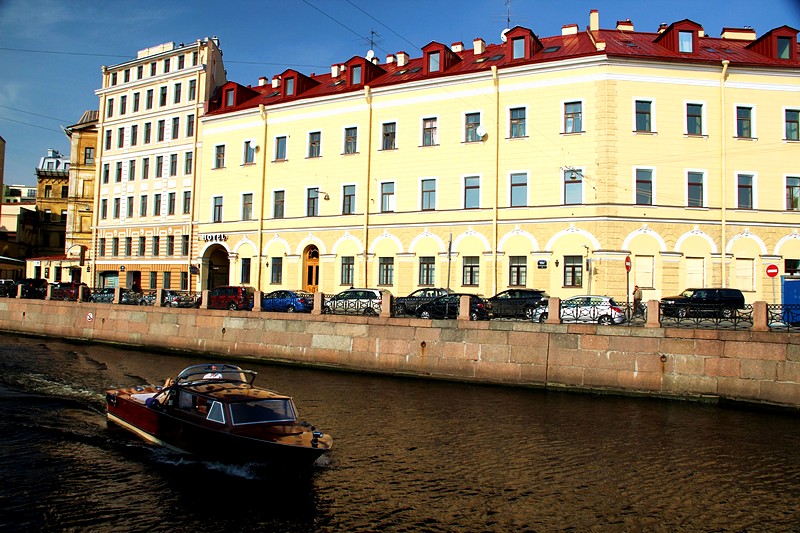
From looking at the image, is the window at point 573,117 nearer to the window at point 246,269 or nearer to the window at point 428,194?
the window at point 428,194

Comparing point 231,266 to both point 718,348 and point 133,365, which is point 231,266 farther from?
point 718,348

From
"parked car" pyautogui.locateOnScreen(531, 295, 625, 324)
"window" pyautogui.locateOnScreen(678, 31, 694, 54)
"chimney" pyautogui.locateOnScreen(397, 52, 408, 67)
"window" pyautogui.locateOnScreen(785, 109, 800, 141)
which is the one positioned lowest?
"parked car" pyautogui.locateOnScreen(531, 295, 625, 324)

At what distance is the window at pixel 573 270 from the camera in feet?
95.2

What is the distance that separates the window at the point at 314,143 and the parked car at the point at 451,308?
51.9 feet

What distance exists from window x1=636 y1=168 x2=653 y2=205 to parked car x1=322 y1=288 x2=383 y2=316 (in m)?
12.7

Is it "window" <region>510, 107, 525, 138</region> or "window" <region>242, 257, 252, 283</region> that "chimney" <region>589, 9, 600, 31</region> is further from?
"window" <region>242, 257, 252, 283</region>

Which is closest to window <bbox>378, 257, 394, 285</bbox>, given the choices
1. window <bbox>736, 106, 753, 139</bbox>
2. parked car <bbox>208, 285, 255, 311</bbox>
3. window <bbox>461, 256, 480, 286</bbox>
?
window <bbox>461, 256, 480, 286</bbox>

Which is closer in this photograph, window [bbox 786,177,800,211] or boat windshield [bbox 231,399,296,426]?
boat windshield [bbox 231,399,296,426]

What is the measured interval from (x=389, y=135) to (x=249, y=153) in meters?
9.46

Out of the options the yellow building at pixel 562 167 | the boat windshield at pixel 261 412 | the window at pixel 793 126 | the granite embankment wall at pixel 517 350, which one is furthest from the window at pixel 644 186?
the boat windshield at pixel 261 412

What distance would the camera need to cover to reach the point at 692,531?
9.41 metres

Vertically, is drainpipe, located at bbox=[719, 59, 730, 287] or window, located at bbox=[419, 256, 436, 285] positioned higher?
drainpipe, located at bbox=[719, 59, 730, 287]

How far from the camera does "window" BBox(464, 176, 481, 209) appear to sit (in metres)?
31.8

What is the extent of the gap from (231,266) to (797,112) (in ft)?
99.8
